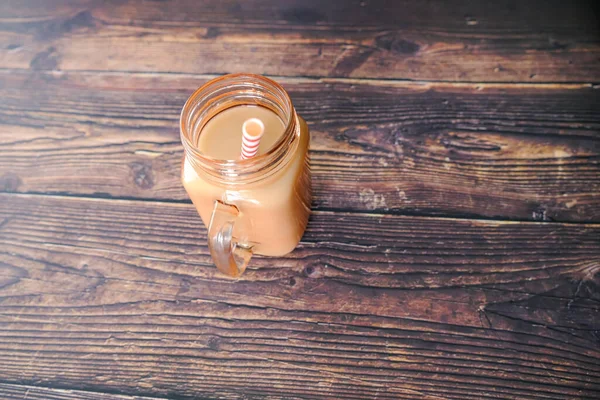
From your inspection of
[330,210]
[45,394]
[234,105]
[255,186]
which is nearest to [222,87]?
[234,105]

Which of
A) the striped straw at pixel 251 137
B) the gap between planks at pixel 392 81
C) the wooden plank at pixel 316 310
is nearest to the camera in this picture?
the striped straw at pixel 251 137

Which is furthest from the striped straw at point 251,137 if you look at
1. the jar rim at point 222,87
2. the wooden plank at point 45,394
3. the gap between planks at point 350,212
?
the wooden plank at point 45,394

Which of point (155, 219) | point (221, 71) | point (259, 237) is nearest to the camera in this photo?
point (259, 237)

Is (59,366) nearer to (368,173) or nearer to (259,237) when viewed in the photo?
(259,237)

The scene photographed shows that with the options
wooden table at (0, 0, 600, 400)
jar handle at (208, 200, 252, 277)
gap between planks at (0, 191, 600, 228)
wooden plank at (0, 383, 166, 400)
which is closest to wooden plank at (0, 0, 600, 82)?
wooden table at (0, 0, 600, 400)

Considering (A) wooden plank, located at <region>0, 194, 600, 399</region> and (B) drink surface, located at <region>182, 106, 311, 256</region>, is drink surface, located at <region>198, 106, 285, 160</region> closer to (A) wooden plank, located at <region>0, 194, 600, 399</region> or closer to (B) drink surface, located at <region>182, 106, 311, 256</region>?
(B) drink surface, located at <region>182, 106, 311, 256</region>

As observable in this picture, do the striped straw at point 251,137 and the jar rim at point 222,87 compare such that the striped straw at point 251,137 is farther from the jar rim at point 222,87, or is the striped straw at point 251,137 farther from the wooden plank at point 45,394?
the wooden plank at point 45,394

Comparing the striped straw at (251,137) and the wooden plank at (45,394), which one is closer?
the striped straw at (251,137)

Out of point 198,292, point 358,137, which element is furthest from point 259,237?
point 358,137
